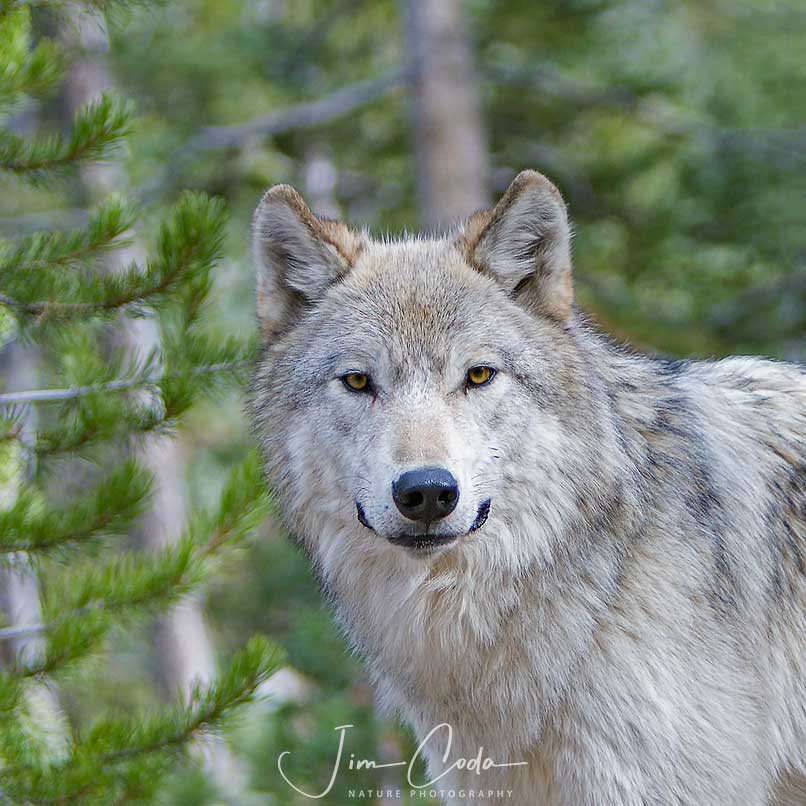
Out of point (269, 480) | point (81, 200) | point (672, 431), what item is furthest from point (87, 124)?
point (81, 200)

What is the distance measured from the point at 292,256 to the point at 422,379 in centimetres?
91

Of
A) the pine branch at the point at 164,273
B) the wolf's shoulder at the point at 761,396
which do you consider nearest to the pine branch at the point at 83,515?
the pine branch at the point at 164,273

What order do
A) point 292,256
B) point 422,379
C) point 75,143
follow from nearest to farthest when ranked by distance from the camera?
point 422,379 < point 75,143 < point 292,256

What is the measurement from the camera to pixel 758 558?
3.75 meters

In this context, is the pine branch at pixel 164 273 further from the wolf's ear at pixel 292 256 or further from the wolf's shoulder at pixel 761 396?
the wolf's shoulder at pixel 761 396

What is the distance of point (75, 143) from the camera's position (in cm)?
398

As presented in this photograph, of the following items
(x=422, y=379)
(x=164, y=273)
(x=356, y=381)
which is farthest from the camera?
(x=164, y=273)

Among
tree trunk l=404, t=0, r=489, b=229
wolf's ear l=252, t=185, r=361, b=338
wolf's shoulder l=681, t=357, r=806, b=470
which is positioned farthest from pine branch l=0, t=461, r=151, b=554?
tree trunk l=404, t=0, r=489, b=229

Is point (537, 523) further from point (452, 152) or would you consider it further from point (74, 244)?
point (452, 152)

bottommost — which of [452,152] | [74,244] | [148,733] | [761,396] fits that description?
[148,733]

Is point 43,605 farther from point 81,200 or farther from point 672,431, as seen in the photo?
point 81,200

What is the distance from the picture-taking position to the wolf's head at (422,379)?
346 cm

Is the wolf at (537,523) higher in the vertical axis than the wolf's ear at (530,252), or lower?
lower

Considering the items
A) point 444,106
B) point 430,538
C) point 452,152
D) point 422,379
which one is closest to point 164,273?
point 422,379
